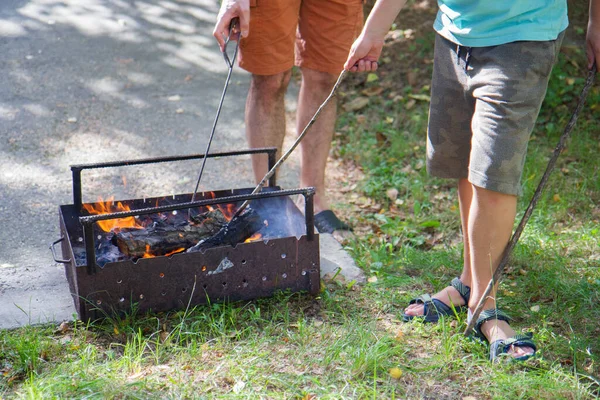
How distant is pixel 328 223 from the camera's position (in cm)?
432

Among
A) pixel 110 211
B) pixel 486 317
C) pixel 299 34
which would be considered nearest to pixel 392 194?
pixel 299 34

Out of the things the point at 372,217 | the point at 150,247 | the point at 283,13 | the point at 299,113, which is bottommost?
the point at 372,217

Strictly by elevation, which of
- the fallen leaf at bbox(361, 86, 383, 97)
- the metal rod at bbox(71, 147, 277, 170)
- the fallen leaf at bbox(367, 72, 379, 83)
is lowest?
the fallen leaf at bbox(361, 86, 383, 97)

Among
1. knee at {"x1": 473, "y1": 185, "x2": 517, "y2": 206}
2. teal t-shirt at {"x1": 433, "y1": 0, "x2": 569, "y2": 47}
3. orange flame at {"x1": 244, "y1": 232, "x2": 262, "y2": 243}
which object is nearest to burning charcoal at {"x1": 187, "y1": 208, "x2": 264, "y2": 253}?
orange flame at {"x1": 244, "y1": 232, "x2": 262, "y2": 243}

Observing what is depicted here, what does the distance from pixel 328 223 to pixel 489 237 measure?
5.34 feet

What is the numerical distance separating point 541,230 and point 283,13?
210 centimetres

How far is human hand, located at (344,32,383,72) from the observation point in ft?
9.72

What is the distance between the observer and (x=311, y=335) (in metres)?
3.04

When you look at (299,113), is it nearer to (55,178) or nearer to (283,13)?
(283,13)

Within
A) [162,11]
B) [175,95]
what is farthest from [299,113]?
[162,11]

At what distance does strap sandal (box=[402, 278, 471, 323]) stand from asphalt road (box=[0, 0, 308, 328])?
1.65 meters

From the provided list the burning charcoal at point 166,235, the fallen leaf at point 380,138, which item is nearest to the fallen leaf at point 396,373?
the burning charcoal at point 166,235

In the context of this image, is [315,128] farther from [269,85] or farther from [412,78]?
[412,78]

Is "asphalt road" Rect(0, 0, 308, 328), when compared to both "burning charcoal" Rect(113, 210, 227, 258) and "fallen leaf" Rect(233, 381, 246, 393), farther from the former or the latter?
"fallen leaf" Rect(233, 381, 246, 393)
